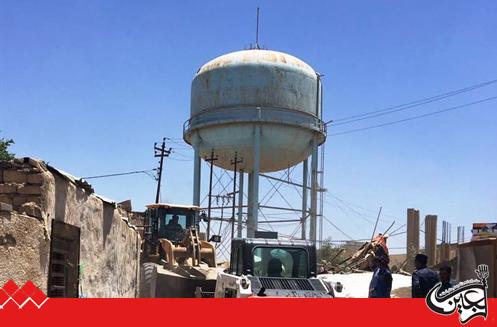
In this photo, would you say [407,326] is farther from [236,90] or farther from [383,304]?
[236,90]

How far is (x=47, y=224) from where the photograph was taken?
24.2ft

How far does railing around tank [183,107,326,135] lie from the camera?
30.0m

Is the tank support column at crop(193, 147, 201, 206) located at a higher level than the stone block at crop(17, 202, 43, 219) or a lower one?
higher

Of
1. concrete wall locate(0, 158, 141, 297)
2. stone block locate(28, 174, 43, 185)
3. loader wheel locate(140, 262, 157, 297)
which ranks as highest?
stone block locate(28, 174, 43, 185)

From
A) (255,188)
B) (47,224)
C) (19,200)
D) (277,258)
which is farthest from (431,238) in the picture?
(19,200)

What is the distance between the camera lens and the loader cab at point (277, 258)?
391 inches

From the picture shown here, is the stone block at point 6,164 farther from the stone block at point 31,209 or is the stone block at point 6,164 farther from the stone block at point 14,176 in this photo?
the stone block at point 31,209

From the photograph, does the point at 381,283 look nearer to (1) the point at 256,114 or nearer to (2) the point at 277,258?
(2) the point at 277,258

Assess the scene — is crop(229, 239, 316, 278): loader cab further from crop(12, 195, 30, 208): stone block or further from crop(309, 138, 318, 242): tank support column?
crop(309, 138, 318, 242): tank support column

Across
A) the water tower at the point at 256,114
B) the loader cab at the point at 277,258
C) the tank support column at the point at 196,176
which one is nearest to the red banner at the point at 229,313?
the loader cab at the point at 277,258

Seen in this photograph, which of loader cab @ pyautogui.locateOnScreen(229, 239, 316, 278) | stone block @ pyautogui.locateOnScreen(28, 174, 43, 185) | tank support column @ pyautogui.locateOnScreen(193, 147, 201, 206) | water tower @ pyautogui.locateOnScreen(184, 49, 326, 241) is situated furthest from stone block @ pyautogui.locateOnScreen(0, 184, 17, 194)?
tank support column @ pyautogui.locateOnScreen(193, 147, 201, 206)

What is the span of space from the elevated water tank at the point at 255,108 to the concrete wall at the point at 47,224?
19206 mm

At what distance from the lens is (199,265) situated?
16.3 metres

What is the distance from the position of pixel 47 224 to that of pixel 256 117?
901 inches
